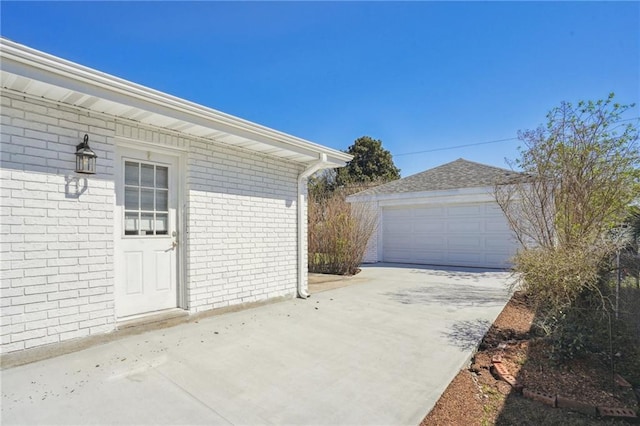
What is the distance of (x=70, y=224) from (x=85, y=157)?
0.76 m

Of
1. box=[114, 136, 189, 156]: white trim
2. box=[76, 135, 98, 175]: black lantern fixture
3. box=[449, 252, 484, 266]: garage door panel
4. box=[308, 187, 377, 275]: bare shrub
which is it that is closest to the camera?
box=[76, 135, 98, 175]: black lantern fixture

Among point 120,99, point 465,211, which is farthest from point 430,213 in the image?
point 120,99

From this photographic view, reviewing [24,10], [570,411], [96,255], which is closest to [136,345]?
[96,255]

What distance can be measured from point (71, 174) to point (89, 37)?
3456mm

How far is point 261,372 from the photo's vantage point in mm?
3125

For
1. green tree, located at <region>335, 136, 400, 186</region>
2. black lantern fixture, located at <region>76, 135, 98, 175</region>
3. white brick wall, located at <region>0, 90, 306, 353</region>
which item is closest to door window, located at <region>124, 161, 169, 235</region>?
white brick wall, located at <region>0, 90, 306, 353</region>

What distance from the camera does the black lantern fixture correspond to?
3637mm

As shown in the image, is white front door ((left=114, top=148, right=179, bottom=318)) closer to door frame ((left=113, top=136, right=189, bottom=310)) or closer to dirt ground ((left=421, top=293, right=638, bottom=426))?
door frame ((left=113, top=136, right=189, bottom=310))

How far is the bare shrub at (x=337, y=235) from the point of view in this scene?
986cm

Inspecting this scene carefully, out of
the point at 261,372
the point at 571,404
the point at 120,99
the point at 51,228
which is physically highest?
the point at 120,99

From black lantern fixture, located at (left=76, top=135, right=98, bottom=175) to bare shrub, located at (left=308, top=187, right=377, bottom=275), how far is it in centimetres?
701

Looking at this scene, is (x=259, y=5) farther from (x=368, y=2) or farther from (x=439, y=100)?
(x=439, y=100)

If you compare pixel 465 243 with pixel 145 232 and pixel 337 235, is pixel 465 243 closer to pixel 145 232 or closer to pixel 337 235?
pixel 337 235

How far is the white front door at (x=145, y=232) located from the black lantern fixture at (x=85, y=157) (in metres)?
0.44
